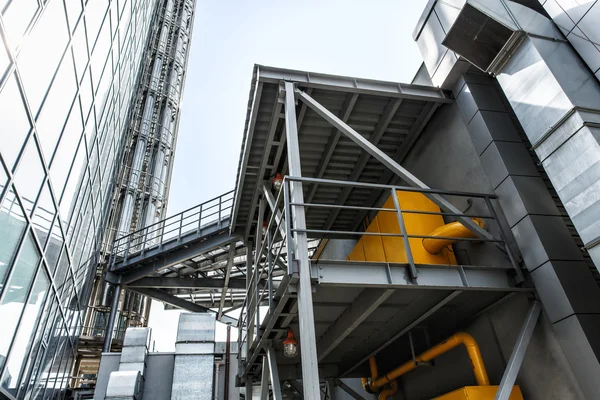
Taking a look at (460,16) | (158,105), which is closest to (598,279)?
(460,16)

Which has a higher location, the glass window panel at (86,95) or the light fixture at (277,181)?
the glass window panel at (86,95)

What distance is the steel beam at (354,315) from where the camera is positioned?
21.1 ft

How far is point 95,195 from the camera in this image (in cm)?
1255

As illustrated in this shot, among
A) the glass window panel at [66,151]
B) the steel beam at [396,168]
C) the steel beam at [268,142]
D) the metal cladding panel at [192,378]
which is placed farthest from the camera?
the metal cladding panel at [192,378]

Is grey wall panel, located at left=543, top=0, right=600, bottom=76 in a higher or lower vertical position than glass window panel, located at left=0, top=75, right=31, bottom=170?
higher

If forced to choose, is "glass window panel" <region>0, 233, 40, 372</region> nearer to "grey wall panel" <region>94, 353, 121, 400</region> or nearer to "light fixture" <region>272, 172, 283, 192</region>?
"grey wall panel" <region>94, 353, 121, 400</region>

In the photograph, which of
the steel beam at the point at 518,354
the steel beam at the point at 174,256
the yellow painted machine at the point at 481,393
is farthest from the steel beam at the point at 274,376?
the steel beam at the point at 174,256

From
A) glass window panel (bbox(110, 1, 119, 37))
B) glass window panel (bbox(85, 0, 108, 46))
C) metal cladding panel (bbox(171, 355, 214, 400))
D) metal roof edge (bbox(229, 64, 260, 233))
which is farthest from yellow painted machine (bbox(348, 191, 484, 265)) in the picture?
glass window panel (bbox(110, 1, 119, 37))

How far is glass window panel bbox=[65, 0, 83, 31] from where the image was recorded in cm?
773

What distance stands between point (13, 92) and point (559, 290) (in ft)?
27.4

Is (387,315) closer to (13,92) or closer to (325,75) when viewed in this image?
(325,75)

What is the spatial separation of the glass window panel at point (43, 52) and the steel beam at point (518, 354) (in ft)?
26.9

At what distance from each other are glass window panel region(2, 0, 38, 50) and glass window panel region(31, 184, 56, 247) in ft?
9.46

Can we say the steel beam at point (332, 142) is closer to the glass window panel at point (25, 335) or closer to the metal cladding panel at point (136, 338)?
the metal cladding panel at point (136, 338)
